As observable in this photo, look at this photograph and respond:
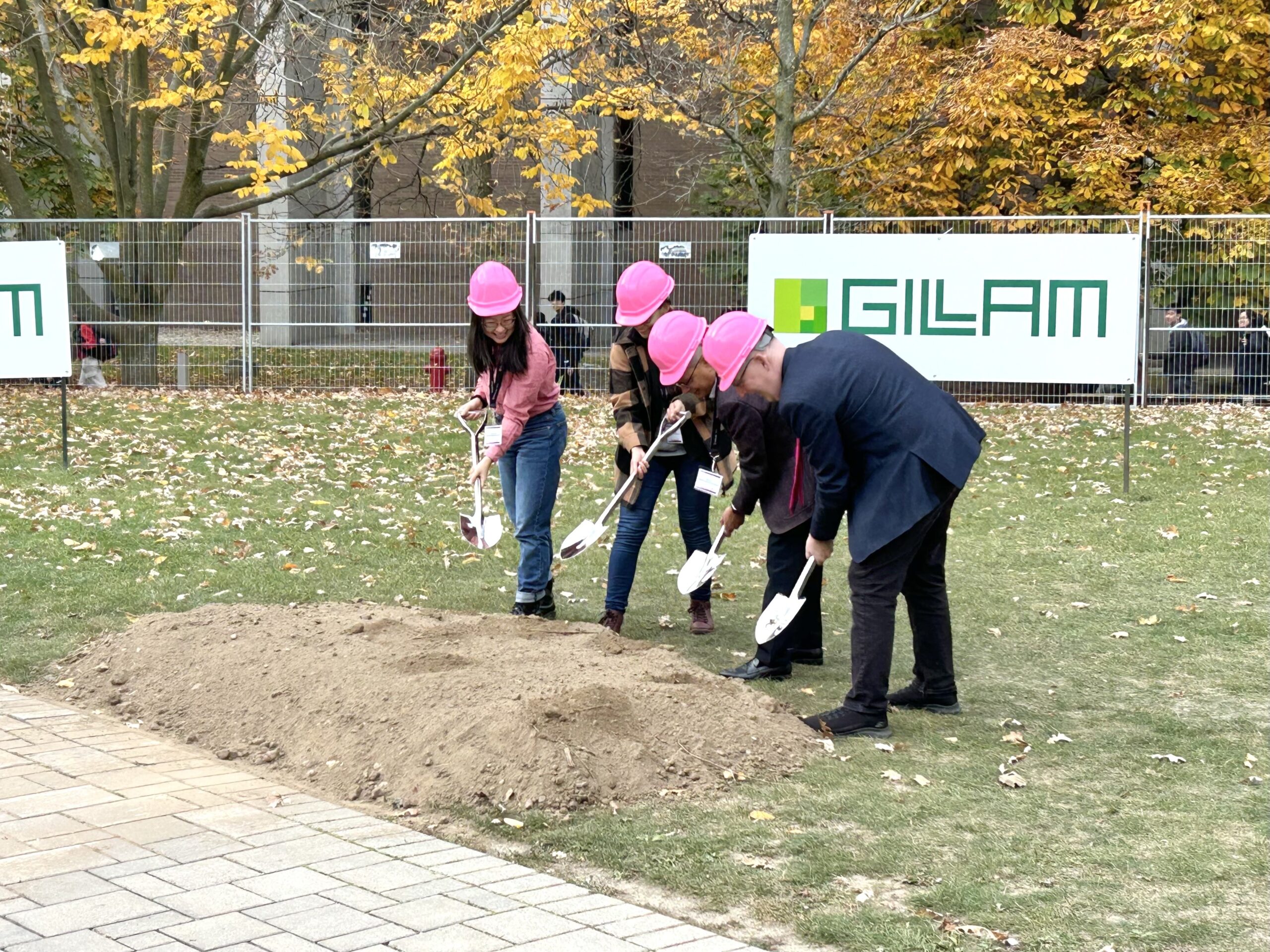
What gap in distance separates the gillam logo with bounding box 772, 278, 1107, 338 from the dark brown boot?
4.51 meters

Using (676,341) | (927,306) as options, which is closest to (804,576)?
(676,341)

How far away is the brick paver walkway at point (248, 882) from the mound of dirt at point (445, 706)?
35 cm

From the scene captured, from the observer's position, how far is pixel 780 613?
6.01 m

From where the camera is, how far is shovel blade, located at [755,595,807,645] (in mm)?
5930

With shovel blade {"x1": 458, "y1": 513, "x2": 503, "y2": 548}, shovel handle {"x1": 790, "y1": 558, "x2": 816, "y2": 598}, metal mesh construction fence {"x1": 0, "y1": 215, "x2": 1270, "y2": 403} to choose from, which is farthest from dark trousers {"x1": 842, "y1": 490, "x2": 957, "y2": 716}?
metal mesh construction fence {"x1": 0, "y1": 215, "x2": 1270, "y2": 403}

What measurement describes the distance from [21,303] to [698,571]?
24.5 ft

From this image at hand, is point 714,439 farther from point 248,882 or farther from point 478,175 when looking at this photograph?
point 478,175

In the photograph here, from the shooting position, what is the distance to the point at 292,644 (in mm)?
6289

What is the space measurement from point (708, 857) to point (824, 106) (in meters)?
15.3

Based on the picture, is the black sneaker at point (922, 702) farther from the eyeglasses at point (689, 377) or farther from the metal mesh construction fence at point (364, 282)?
the metal mesh construction fence at point (364, 282)

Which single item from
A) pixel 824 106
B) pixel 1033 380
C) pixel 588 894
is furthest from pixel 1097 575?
pixel 824 106

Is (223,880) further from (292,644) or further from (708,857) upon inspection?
(292,644)

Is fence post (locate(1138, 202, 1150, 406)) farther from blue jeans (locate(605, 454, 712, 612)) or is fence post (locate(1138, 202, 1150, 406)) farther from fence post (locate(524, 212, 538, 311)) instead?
blue jeans (locate(605, 454, 712, 612))

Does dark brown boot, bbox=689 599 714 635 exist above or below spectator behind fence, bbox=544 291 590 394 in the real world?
below
